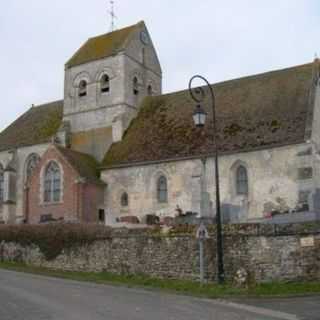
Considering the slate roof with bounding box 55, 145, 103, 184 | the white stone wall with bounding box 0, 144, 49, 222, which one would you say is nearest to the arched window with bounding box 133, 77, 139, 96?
the slate roof with bounding box 55, 145, 103, 184

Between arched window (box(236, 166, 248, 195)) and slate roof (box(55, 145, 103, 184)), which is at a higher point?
slate roof (box(55, 145, 103, 184))

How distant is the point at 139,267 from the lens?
74.8 ft

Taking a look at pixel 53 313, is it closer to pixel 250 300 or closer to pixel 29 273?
pixel 250 300

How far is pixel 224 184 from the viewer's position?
1208 inches

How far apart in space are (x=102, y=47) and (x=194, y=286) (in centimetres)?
2587

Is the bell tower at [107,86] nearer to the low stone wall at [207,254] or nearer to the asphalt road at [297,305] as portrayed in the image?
the low stone wall at [207,254]

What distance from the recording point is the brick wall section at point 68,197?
111 ft

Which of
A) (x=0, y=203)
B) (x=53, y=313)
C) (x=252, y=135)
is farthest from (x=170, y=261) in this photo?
(x=0, y=203)

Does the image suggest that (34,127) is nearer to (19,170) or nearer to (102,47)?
(19,170)

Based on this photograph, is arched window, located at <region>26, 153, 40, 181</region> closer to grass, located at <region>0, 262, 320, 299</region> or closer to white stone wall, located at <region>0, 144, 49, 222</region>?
white stone wall, located at <region>0, 144, 49, 222</region>

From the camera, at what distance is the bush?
80.5 feet

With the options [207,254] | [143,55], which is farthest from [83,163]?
[207,254]

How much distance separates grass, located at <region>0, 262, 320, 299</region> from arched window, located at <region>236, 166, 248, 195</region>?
986 cm

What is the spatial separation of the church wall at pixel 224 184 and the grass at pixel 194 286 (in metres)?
6.58
